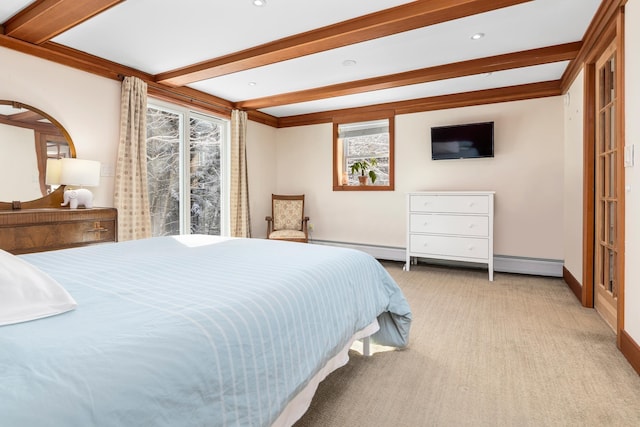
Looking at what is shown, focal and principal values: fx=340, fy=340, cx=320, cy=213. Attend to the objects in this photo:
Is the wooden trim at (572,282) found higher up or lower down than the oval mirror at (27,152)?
lower down

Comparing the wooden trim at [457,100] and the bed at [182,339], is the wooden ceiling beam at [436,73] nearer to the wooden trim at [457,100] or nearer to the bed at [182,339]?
the wooden trim at [457,100]

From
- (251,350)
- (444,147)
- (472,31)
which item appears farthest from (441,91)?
(251,350)

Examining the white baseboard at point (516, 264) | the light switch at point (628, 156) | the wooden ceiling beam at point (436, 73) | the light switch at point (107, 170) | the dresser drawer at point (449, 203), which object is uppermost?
the wooden ceiling beam at point (436, 73)

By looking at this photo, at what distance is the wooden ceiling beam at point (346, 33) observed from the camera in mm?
2447

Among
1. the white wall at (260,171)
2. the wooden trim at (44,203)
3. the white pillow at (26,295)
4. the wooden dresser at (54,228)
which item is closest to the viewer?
the white pillow at (26,295)

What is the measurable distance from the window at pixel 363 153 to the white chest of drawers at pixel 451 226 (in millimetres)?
836

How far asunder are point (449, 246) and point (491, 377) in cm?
262

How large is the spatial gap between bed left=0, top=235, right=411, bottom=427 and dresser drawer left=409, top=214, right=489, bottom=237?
2947 millimetres

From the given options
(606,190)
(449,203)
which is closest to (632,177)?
(606,190)

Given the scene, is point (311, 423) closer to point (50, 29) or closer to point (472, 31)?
point (472, 31)

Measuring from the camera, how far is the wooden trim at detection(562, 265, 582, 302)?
11.0ft

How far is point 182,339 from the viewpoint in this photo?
0.82m

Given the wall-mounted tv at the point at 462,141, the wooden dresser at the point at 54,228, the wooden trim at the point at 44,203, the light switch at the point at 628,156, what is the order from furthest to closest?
1. the wall-mounted tv at the point at 462,141
2. the wooden trim at the point at 44,203
3. the wooden dresser at the point at 54,228
4. the light switch at the point at 628,156

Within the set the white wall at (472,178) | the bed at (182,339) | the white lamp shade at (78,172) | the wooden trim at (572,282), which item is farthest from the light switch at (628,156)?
the white lamp shade at (78,172)
